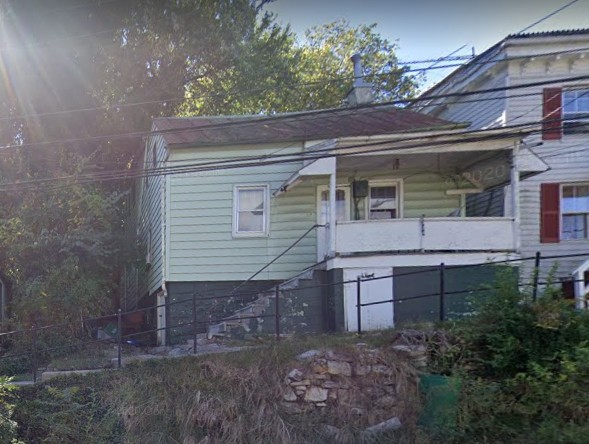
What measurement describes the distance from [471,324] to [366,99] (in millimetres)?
9870

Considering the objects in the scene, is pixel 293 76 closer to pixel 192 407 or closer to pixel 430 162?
pixel 430 162

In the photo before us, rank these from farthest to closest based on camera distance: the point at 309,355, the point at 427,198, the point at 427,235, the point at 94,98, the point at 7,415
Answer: the point at 94,98, the point at 427,198, the point at 427,235, the point at 309,355, the point at 7,415

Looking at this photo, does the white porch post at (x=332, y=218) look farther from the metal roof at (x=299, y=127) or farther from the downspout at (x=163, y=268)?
the downspout at (x=163, y=268)

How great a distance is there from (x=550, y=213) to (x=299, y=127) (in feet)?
22.7

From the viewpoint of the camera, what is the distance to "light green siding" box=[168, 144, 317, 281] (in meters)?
13.0

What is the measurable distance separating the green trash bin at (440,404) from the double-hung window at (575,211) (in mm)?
8406

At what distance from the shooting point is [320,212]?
13281 millimetres

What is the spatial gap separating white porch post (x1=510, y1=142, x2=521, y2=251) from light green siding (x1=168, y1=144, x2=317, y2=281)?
461cm

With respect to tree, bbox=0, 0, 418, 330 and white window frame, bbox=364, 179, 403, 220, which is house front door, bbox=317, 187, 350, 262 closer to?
white window frame, bbox=364, 179, 403, 220

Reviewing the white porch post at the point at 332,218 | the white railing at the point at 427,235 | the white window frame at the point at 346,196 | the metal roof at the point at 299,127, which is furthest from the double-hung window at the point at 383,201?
the white porch post at the point at 332,218

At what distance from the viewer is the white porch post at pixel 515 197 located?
37.6 feet

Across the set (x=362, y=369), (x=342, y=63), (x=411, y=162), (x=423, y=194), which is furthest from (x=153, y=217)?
(x=342, y=63)

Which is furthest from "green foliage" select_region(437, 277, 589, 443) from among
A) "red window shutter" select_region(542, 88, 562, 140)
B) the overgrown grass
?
"red window shutter" select_region(542, 88, 562, 140)

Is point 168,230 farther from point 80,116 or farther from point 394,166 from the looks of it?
point 80,116
